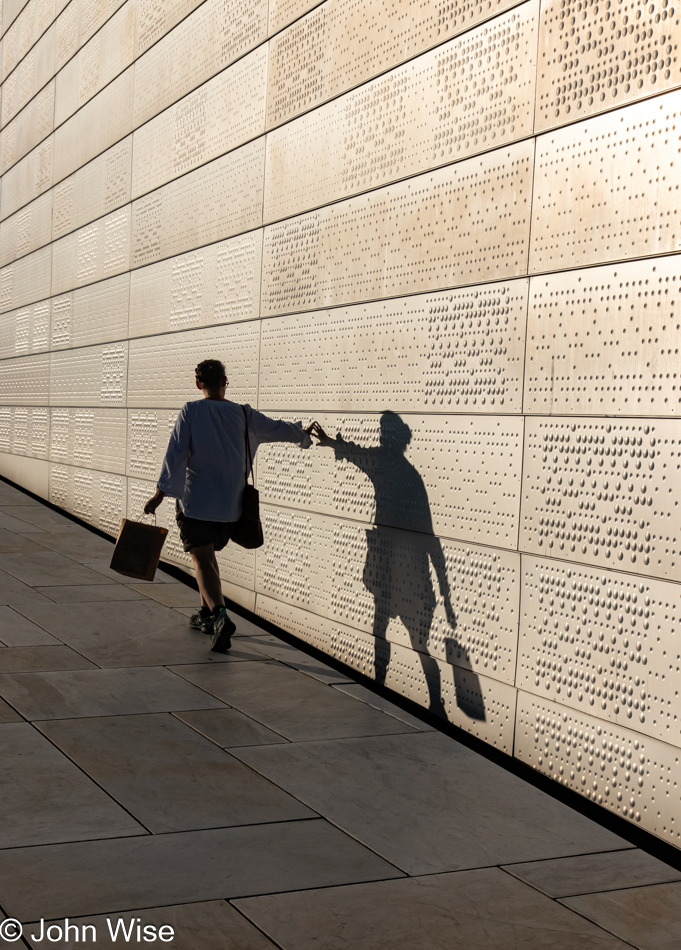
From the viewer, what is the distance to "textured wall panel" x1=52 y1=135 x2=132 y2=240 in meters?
10.9

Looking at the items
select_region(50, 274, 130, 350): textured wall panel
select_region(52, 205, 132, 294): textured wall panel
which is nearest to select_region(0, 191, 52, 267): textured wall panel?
select_region(52, 205, 132, 294): textured wall panel

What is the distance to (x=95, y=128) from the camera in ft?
39.3

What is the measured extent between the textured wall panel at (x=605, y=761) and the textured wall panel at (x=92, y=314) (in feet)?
24.0

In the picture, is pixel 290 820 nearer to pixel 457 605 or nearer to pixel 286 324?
pixel 457 605

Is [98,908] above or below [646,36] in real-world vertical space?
below

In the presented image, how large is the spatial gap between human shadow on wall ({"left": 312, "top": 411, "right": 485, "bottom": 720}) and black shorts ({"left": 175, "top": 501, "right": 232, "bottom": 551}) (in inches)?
38.9

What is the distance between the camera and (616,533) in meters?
4.39

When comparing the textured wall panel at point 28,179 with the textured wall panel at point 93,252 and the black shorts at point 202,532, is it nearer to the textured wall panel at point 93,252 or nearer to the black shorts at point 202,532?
the textured wall panel at point 93,252

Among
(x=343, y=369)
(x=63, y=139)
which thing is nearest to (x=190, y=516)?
(x=343, y=369)

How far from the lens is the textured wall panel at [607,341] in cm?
413

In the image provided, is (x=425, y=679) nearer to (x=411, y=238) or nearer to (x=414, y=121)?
(x=411, y=238)

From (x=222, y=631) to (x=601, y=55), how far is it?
158 inches

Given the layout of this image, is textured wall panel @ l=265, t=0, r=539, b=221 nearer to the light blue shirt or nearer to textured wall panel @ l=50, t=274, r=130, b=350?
the light blue shirt

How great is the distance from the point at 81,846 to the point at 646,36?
385 cm
